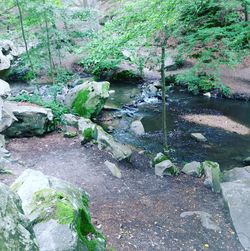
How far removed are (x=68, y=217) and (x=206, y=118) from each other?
1213cm

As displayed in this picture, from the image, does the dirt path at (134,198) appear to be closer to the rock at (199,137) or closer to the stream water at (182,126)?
the stream water at (182,126)

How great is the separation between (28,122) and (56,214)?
20.1 ft

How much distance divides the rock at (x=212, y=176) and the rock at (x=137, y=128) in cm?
440

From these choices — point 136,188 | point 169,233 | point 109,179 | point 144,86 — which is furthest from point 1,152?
point 144,86

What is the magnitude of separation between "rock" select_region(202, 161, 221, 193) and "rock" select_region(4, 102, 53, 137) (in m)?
4.83

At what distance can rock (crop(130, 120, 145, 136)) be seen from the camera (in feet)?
41.6

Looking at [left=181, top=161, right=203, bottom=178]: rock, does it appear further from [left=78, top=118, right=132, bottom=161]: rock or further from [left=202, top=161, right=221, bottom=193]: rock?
[left=78, top=118, right=132, bottom=161]: rock

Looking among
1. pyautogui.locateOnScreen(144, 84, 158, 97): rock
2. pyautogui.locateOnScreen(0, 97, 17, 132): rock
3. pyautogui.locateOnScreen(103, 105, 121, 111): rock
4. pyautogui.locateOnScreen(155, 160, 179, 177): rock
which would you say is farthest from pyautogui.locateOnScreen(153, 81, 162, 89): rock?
pyautogui.locateOnScreen(0, 97, 17, 132): rock

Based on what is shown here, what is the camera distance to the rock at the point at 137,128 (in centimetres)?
1267

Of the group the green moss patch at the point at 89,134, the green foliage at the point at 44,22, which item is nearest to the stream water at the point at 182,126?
the green moss patch at the point at 89,134

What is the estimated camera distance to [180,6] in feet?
24.0

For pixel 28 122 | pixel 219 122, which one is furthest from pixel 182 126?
pixel 28 122

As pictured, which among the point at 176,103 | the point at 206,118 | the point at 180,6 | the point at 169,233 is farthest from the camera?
the point at 176,103

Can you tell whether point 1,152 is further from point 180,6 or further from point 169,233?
point 180,6
